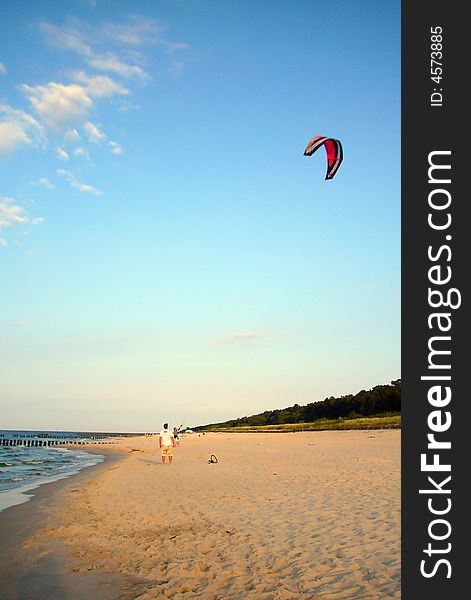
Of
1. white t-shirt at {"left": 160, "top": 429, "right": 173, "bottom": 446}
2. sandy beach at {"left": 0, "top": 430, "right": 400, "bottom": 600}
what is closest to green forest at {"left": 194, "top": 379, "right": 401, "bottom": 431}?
white t-shirt at {"left": 160, "top": 429, "right": 173, "bottom": 446}

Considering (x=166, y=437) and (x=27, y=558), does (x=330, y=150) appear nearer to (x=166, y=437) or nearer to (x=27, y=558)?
(x=27, y=558)

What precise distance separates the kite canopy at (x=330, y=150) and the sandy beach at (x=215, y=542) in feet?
20.9

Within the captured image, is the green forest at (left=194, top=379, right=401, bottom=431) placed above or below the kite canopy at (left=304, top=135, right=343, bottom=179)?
below

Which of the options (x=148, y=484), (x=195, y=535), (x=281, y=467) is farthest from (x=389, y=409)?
(x=195, y=535)

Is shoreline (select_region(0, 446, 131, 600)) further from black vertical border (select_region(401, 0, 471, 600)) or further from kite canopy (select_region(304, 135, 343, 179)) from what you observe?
kite canopy (select_region(304, 135, 343, 179))

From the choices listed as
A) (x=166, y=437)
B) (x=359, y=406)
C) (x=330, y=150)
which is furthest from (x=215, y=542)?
(x=359, y=406)

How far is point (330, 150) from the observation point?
10688mm

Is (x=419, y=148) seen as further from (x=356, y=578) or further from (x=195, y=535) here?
(x=195, y=535)

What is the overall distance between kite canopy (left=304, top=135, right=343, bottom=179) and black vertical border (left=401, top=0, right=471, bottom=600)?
4984mm

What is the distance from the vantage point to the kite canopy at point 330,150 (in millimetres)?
9953

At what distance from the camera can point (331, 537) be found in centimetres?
798

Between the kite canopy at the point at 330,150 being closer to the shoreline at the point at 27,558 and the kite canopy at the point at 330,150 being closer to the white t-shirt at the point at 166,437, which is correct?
the shoreline at the point at 27,558

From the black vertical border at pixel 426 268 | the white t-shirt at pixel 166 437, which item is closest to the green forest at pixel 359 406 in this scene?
the white t-shirt at pixel 166 437

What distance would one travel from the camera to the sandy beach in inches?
247
